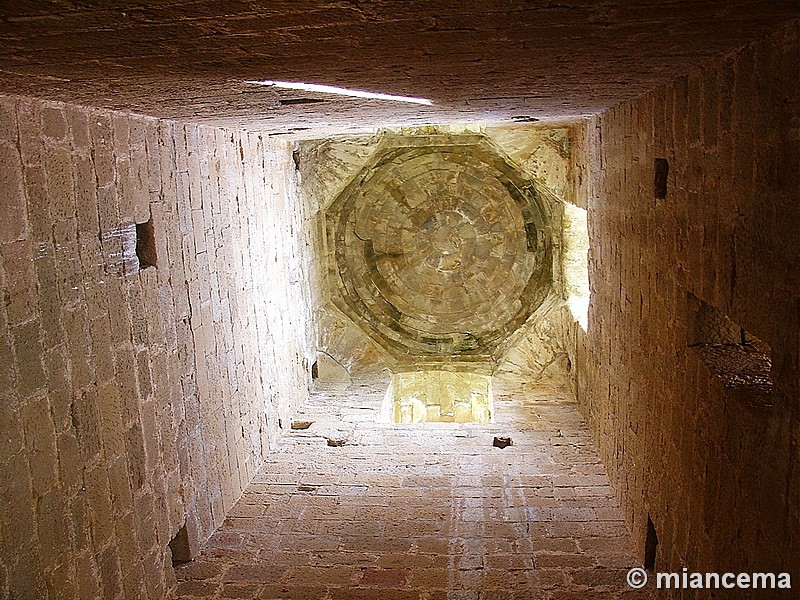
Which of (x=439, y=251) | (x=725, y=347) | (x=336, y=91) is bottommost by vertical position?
(x=725, y=347)

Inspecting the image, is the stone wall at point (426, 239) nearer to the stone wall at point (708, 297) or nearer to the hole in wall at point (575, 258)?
the hole in wall at point (575, 258)

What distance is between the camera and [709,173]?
3.38m

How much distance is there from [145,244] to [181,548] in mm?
2283

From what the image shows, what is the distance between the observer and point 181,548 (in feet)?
17.1

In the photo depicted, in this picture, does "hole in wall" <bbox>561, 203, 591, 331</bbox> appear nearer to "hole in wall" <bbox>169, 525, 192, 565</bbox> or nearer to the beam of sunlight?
the beam of sunlight

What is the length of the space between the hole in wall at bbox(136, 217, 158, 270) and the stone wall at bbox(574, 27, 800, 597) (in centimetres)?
333

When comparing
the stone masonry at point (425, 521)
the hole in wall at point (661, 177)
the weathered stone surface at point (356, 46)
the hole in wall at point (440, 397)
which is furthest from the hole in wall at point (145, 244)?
the hole in wall at point (440, 397)

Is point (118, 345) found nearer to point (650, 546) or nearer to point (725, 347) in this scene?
point (725, 347)

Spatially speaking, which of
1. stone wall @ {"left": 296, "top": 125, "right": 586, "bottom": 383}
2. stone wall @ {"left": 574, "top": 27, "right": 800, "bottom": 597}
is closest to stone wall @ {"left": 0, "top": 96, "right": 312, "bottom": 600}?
stone wall @ {"left": 296, "top": 125, "right": 586, "bottom": 383}

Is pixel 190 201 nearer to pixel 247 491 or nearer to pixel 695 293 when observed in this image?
pixel 247 491

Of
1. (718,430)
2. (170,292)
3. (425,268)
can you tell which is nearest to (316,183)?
(425,268)

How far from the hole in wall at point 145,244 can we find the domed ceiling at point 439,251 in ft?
18.0

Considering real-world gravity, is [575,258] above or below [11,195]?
below

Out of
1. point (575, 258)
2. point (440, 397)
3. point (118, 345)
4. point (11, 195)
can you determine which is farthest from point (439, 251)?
point (11, 195)
